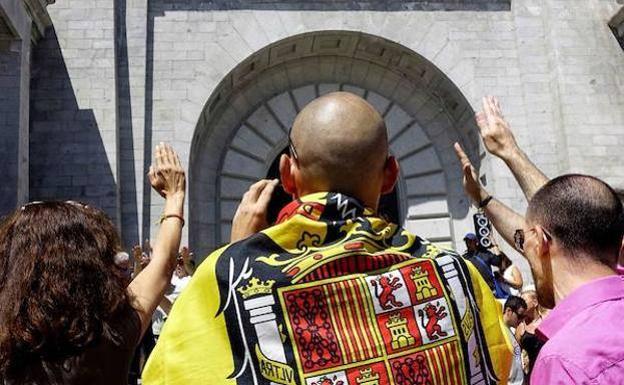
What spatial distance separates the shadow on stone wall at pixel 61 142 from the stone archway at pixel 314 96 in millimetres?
1931

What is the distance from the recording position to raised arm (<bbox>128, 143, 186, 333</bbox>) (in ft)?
8.48

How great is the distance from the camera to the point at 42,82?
514 inches

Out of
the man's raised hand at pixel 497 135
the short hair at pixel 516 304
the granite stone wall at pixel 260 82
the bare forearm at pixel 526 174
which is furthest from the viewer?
the granite stone wall at pixel 260 82

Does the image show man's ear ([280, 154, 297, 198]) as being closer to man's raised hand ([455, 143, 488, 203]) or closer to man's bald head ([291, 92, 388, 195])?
man's bald head ([291, 92, 388, 195])

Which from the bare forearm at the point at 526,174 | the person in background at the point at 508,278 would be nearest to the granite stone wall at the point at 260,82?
the person in background at the point at 508,278

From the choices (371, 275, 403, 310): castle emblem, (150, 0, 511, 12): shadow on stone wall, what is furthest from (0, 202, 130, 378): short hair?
(150, 0, 511, 12): shadow on stone wall

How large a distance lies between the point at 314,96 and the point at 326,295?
43.2ft

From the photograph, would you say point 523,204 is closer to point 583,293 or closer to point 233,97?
point 233,97

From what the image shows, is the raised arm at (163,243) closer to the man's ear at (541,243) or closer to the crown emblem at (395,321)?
the crown emblem at (395,321)

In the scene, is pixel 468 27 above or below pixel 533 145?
above

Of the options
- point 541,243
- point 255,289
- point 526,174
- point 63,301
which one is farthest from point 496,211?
point 63,301

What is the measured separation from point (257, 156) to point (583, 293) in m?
12.7

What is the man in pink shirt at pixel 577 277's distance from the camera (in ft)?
6.07

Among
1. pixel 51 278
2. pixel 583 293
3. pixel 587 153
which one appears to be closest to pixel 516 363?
pixel 583 293
